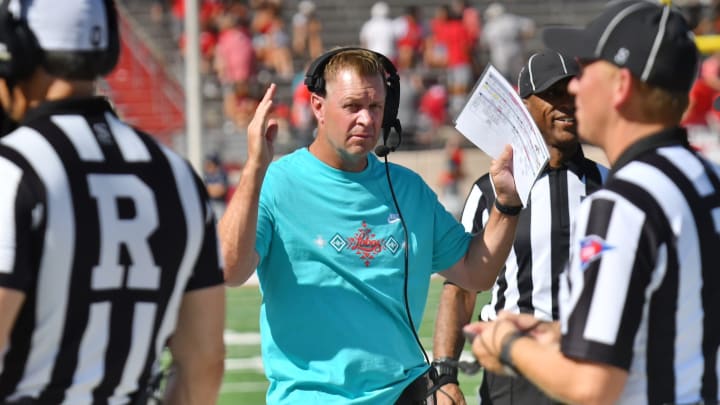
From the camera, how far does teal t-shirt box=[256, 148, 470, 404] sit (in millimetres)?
4328

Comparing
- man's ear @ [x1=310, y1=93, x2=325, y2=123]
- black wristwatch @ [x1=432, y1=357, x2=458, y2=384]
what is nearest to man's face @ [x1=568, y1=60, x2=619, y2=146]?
man's ear @ [x1=310, y1=93, x2=325, y2=123]

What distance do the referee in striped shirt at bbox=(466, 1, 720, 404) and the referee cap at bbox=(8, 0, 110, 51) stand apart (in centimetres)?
110

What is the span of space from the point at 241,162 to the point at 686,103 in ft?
55.8

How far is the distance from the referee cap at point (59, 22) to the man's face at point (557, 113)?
2.37 meters

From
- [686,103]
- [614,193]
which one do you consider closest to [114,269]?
[614,193]

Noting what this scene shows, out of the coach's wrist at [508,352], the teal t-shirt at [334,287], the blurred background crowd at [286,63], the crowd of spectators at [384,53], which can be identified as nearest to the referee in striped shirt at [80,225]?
the coach's wrist at [508,352]

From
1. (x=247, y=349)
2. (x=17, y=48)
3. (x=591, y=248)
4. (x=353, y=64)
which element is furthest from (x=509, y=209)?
(x=247, y=349)

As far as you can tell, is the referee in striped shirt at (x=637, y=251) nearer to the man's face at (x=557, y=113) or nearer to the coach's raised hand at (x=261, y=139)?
the coach's raised hand at (x=261, y=139)

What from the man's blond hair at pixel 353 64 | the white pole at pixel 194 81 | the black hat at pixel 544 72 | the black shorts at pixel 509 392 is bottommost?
the white pole at pixel 194 81

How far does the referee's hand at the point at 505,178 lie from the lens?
4363 mm

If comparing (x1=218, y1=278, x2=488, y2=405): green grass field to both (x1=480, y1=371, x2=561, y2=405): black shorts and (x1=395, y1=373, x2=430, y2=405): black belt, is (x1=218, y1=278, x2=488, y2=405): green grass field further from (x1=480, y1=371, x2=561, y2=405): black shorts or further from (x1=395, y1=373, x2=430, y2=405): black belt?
(x1=395, y1=373, x2=430, y2=405): black belt

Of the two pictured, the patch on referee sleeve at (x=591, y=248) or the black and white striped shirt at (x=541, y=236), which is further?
the black and white striped shirt at (x=541, y=236)

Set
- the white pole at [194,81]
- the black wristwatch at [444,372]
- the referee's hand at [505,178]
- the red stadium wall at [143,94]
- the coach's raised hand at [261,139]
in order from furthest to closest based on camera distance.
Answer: the red stadium wall at [143,94] → the white pole at [194,81] → the black wristwatch at [444,372] → the referee's hand at [505,178] → the coach's raised hand at [261,139]

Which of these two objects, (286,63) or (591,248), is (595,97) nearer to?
(591,248)
